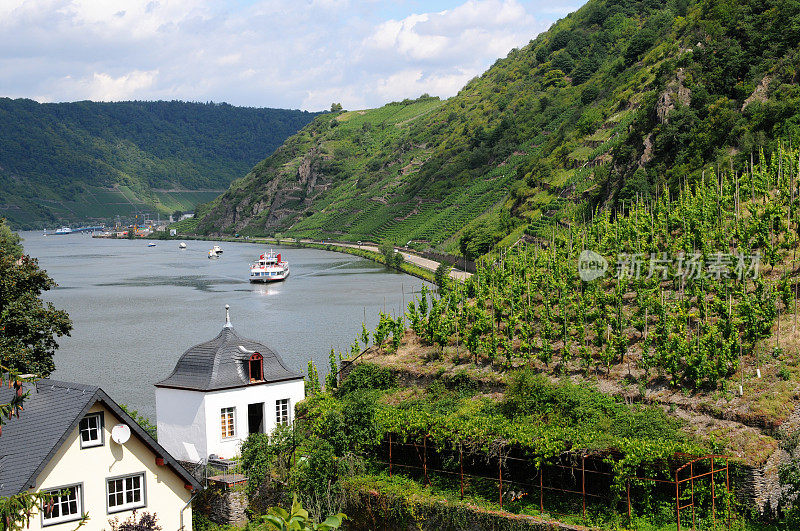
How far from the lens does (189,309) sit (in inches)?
3250

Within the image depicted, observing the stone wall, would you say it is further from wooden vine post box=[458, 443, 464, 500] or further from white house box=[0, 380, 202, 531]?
wooden vine post box=[458, 443, 464, 500]

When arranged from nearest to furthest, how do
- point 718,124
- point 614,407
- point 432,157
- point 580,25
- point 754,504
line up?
point 754,504 → point 614,407 → point 718,124 → point 580,25 → point 432,157

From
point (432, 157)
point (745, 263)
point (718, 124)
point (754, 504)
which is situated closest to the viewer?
point (754, 504)

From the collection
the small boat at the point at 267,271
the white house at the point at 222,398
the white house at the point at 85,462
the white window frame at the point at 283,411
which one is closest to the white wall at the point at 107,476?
the white house at the point at 85,462

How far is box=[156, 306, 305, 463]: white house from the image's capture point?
2941 cm

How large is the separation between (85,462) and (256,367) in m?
10.6

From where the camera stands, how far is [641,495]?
77.7 ft

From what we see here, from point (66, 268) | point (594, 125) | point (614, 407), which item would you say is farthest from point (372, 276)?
point (614, 407)

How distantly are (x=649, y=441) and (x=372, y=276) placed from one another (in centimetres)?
8461

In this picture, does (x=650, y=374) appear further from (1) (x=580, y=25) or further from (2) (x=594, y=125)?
(1) (x=580, y=25)

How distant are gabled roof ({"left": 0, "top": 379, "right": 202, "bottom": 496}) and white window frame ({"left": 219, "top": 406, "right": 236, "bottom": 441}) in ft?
26.1

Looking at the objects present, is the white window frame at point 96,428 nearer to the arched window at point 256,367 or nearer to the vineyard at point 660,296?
the arched window at point 256,367
